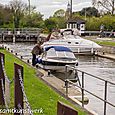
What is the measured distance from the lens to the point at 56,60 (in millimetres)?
24578

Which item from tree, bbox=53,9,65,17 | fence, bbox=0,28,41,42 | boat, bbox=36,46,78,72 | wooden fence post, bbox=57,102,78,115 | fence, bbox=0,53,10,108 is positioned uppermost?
tree, bbox=53,9,65,17

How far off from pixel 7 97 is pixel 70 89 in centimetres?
587

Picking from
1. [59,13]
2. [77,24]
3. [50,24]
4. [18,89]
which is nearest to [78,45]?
[77,24]

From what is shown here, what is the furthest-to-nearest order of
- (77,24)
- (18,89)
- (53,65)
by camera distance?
(77,24), (53,65), (18,89)

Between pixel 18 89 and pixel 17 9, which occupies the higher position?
pixel 17 9

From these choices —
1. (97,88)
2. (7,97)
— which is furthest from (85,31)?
(7,97)

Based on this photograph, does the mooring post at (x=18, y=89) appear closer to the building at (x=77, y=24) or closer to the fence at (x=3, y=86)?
the fence at (x=3, y=86)

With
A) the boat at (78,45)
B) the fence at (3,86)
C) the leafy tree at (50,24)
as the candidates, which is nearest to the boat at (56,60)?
the fence at (3,86)

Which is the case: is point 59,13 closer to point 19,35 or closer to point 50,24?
point 50,24

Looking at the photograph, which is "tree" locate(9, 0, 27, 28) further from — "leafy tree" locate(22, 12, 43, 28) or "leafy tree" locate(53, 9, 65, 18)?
"leafy tree" locate(53, 9, 65, 18)

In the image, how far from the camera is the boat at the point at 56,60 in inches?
958

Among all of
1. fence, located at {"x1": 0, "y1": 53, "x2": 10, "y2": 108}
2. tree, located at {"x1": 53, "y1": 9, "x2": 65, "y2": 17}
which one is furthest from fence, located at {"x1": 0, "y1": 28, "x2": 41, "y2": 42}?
fence, located at {"x1": 0, "y1": 53, "x2": 10, "y2": 108}

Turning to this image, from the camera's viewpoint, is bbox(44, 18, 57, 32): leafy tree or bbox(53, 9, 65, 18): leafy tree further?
bbox(53, 9, 65, 18): leafy tree

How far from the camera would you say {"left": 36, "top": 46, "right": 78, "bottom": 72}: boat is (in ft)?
79.9
